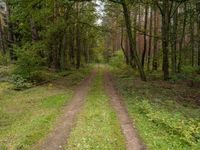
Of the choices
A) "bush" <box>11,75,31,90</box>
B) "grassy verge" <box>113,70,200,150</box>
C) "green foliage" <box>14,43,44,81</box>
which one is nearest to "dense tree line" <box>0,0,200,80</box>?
"green foliage" <box>14,43,44,81</box>

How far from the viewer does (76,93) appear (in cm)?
1780

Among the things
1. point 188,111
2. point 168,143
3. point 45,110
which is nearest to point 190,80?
point 188,111

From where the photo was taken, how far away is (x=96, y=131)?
9.91 meters

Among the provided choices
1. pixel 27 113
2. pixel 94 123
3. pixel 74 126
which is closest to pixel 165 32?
pixel 27 113

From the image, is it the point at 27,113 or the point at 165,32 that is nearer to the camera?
the point at 27,113

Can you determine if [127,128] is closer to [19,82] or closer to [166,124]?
[166,124]

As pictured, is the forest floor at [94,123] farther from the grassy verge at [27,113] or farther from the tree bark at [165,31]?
the tree bark at [165,31]

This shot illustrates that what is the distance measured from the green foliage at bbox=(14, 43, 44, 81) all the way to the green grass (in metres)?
8.40

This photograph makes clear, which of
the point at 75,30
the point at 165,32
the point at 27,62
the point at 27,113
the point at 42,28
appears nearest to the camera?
the point at 27,113

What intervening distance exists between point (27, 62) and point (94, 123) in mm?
11219

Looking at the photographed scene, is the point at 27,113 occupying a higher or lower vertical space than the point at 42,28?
lower

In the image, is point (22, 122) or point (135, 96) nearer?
point (22, 122)

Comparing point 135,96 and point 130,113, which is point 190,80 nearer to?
point 135,96

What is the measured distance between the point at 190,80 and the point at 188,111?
12.4 meters
